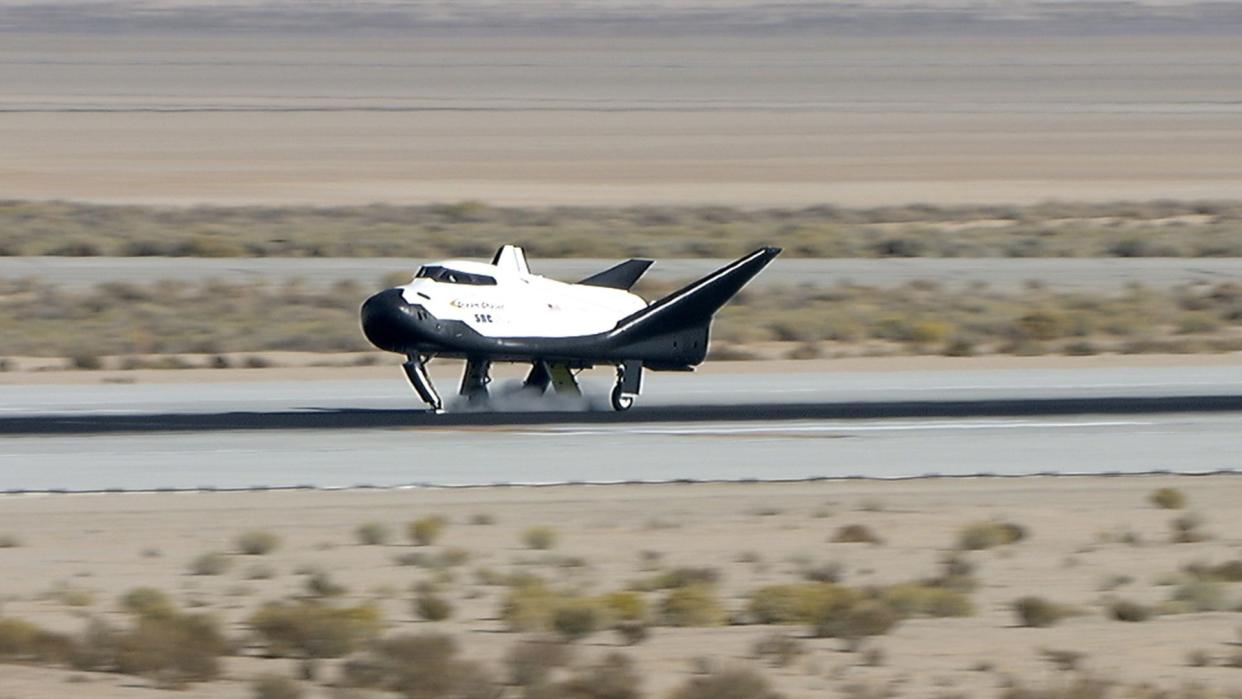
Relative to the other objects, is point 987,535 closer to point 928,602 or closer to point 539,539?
point 928,602

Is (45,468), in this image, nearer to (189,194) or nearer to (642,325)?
(642,325)

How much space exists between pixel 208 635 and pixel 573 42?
16090cm

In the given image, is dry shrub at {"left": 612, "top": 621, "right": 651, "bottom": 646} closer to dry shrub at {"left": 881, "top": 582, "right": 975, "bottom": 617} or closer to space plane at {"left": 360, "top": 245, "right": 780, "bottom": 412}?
dry shrub at {"left": 881, "top": 582, "right": 975, "bottom": 617}

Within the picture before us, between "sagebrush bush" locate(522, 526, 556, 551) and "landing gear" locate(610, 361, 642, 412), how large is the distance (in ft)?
25.1

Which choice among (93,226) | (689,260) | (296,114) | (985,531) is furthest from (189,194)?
(985,531)

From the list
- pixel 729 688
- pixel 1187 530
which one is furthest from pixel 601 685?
pixel 1187 530

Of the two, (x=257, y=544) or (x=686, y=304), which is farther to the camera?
(x=686, y=304)

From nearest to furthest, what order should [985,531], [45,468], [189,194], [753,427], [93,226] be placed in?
1. [985,531]
2. [45,468]
3. [753,427]
4. [93,226]
5. [189,194]

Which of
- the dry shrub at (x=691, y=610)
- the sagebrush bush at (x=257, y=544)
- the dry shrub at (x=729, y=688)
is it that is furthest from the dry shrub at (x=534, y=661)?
the sagebrush bush at (x=257, y=544)

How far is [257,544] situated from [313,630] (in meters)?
4.39

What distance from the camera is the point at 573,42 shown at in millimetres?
171625

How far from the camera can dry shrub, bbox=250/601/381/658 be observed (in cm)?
1281

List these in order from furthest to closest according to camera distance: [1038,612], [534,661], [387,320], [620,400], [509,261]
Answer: [620,400] < [509,261] < [387,320] < [1038,612] < [534,661]

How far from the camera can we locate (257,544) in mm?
17344
